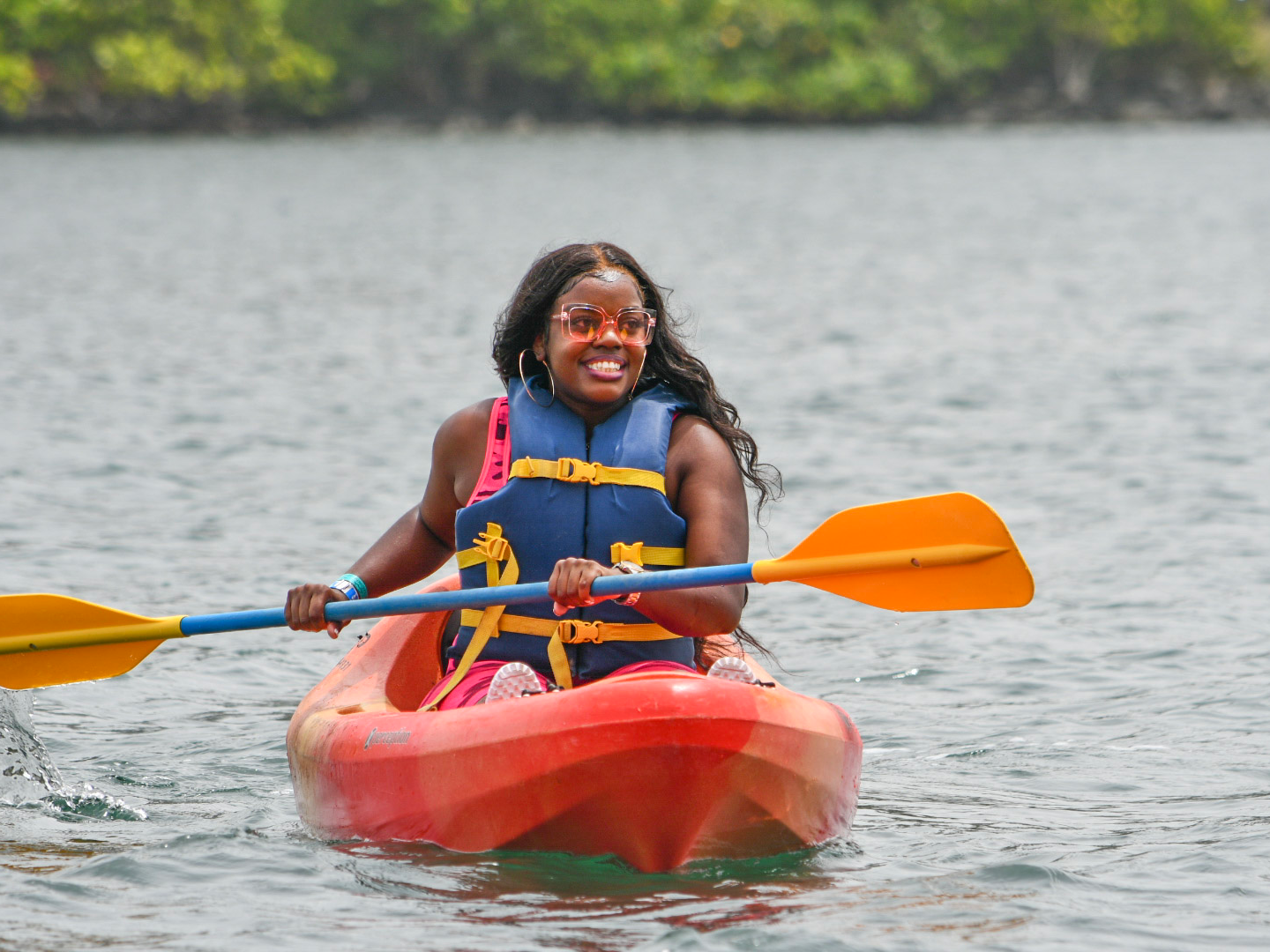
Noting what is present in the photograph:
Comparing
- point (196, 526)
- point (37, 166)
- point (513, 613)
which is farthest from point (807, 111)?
point (513, 613)

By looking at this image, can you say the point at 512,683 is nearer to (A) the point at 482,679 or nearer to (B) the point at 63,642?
(A) the point at 482,679

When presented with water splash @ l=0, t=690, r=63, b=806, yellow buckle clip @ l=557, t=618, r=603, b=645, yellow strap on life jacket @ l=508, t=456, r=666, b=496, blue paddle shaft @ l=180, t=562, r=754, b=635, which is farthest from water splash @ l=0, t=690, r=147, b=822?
yellow strap on life jacket @ l=508, t=456, r=666, b=496

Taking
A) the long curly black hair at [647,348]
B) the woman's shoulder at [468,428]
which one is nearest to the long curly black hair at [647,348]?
the long curly black hair at [647,348]

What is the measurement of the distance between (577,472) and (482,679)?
0.52 metres

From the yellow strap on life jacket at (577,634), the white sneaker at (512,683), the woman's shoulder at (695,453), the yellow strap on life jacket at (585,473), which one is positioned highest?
the woman's shoulder at (695,453)

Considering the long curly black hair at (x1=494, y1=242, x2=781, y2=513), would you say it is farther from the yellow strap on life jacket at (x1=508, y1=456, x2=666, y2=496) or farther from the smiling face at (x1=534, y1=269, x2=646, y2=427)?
the yellow strap on life jacket at (x1=508, y1=456, x2=666, y2=496)

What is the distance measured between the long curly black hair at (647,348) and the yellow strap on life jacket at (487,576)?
1.49ft

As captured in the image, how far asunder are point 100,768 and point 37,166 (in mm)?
34473

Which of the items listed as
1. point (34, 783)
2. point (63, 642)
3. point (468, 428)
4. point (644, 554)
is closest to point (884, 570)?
point (644, 554)

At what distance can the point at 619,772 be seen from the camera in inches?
141

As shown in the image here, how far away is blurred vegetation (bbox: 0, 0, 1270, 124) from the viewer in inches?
1972

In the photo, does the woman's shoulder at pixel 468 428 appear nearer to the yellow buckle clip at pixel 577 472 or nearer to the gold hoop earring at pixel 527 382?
the gold hoop earring at pixel 527 382

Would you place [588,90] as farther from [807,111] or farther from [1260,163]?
[1260,163]

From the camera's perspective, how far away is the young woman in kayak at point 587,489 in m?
3.96
